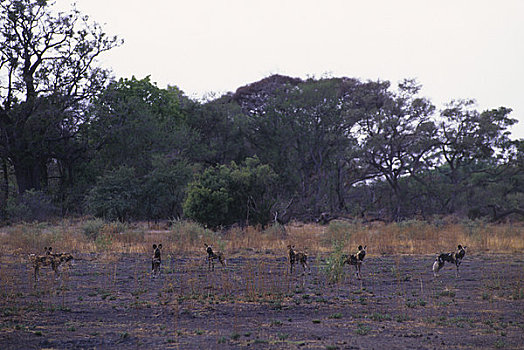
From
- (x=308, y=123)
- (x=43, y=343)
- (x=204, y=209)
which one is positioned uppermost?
(x=308, y=123)

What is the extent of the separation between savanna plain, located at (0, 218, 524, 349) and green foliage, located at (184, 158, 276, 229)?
21.2ft

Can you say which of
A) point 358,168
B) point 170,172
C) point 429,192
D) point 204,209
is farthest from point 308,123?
point 204,209

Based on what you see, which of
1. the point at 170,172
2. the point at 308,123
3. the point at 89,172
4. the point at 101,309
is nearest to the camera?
the point at 101,309

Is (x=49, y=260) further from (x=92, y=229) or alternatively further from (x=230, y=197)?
(x=230, y=197)

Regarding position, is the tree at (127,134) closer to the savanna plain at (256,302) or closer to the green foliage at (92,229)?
the green foliage at (92,229)

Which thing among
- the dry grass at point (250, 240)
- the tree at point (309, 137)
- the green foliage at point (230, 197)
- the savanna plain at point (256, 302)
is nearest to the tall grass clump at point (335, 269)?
the savanna plain at point (256, 302)

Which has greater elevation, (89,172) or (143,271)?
(89,172)

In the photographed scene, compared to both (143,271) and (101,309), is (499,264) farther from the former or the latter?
(101,309)

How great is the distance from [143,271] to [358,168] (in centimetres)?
3269

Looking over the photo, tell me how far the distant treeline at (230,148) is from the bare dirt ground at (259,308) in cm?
1215

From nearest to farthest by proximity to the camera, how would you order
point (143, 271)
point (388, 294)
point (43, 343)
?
point (43, 343) < point (388, 294) < point (143, 271)

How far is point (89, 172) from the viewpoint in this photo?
36.7 metres

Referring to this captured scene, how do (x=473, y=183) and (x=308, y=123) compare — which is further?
(x=308, y=123)

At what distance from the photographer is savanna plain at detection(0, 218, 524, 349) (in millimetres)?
7402
